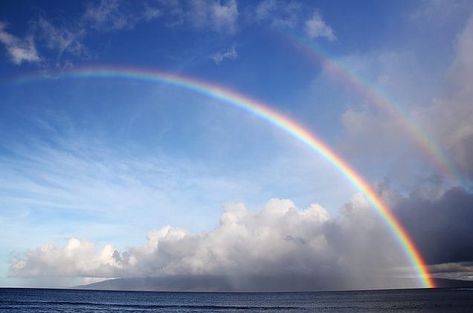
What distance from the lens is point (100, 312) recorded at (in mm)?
120500

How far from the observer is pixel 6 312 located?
10906 cm

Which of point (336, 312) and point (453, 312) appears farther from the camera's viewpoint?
point (336, 312)

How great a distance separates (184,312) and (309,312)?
40472mm

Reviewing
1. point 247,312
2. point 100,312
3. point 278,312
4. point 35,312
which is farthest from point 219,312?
point 35,312

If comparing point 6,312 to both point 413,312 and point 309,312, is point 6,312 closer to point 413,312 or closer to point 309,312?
point 309,312

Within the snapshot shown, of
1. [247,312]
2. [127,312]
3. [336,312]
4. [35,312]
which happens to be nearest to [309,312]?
[336,312]

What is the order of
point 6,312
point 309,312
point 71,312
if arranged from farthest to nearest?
point 309,312, point 71,312, point 6,312

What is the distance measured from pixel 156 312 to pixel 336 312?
56199mm

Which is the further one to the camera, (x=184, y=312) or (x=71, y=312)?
(x=184, y=312)

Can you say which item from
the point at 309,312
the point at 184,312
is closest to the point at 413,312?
the point at 309,312

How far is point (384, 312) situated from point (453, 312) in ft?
58.8

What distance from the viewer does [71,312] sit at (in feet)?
386

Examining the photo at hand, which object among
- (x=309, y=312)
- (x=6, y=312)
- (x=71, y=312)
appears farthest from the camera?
(x=309, y=312)

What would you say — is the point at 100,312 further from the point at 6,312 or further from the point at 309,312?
the point at 309,312
